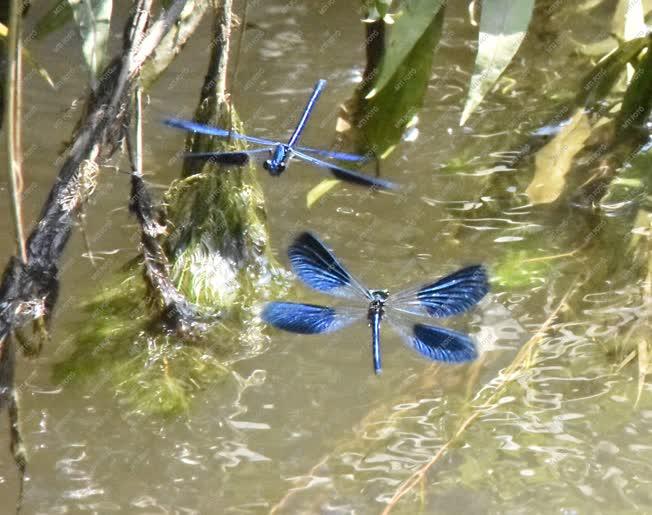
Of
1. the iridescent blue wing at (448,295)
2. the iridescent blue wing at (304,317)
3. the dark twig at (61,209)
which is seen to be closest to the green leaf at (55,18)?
the dark twig at (61,209)

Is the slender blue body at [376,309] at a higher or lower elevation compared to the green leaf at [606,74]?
lower

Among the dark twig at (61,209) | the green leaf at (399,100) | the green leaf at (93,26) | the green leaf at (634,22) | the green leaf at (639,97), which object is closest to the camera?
the dark twig at (61,209)

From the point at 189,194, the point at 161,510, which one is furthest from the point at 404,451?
the point at 189,194

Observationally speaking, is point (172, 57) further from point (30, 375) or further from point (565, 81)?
point (565, 81)

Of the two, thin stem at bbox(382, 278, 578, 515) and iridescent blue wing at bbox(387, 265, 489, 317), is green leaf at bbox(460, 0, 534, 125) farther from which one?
thin stem at bbox(382, 278, 578, 515)

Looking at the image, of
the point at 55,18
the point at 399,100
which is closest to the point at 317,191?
the point at 399,100

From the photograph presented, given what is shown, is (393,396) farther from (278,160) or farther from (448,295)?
(278,160)

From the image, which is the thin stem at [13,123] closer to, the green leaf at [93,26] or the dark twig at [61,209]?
the dark twig at [61,209]
